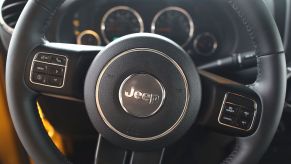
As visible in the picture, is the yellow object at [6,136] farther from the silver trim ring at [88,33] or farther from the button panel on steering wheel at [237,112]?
the button panel on steering wheel at [237,112]

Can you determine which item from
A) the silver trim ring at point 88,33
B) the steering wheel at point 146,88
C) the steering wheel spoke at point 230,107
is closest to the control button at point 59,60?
the steering wheel at point 146,88

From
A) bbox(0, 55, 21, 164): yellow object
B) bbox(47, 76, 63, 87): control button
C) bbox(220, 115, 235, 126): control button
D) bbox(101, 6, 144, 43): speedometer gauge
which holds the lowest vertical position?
bbox(0, 55, 21, 164): yellow object

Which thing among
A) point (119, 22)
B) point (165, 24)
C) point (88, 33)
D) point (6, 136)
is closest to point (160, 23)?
point (165, 24)

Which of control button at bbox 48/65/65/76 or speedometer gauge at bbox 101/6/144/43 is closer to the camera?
control button at bbox 48/65/65/76

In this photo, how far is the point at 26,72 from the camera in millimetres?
882

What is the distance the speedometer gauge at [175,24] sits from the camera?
1458mm

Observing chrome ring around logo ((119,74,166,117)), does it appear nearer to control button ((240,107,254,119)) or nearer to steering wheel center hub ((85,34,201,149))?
steering wheel center hub ((85,34,201,149))

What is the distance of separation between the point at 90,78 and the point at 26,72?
13cm

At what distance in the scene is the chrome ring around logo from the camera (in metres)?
0.86

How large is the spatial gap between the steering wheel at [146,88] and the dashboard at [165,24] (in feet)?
1.76

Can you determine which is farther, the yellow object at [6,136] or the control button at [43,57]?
the yellow object at [6,136]

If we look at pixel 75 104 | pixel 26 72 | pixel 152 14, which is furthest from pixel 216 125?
pixel 152 14

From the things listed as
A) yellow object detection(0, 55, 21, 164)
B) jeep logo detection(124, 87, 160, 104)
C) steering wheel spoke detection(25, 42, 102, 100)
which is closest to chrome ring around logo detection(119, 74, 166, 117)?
jeep logo detection(124, 87, 160, 104)

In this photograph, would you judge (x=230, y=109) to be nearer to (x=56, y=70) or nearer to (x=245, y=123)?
(x=245, y=123)
